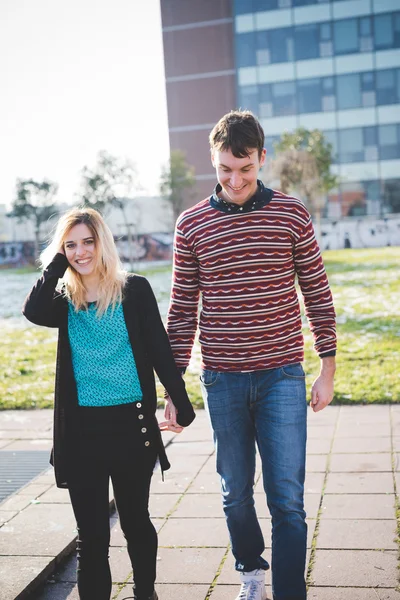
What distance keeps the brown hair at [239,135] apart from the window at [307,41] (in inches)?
2014

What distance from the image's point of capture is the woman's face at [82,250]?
332 cm

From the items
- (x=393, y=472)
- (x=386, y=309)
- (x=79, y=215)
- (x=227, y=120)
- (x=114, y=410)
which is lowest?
(x=386, y=309)

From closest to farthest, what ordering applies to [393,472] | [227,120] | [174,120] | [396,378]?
[227,120] → [393,472] → [396,378] → [174,120]

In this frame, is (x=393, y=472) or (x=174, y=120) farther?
(x=174, y=120)

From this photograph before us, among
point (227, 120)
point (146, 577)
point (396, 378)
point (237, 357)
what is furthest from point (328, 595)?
point (396, 378)

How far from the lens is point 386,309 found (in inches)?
564

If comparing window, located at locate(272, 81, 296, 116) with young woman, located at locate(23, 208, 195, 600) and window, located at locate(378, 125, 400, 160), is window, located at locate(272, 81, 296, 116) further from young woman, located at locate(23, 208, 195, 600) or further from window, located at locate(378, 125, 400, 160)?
young woman, located at locate(23, 208, 195, 600)

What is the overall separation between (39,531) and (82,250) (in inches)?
81.2

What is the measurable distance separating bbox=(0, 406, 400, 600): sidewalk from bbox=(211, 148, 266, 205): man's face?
6.38ft

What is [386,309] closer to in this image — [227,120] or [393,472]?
[393,472]

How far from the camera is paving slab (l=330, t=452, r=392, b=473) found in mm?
5402

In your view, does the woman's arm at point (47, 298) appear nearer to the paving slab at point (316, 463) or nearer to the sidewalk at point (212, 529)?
the sidewalk at point (212, 529)

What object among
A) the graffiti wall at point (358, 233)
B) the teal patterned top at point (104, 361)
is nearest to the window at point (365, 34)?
the graffiti wall at point (358, 233)

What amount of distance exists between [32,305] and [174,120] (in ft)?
176
